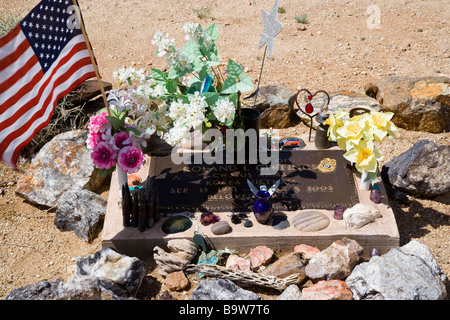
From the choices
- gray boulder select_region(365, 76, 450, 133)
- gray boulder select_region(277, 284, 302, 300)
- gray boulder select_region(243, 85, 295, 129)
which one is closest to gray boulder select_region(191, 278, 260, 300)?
gray boulder select_region(277, 284, 302, 300)

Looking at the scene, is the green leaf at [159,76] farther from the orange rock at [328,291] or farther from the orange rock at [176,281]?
the orange rock at [328,291]

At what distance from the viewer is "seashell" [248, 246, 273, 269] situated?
3.85 meters

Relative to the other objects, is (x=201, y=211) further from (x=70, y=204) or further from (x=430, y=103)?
(x=430, y=103)

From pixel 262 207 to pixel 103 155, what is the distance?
146 centimetres

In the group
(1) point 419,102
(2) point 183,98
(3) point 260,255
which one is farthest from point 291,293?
(1) point 419,102

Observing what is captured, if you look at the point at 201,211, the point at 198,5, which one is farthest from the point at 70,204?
the point at 198,5

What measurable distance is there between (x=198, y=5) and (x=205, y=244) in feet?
21.2

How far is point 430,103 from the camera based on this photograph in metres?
5.48

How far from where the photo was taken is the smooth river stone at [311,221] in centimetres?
396

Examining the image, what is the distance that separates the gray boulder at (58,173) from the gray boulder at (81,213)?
313 millimetres

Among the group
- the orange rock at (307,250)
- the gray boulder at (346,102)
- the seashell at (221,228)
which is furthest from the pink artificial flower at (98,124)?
the gray boulder at (346,102)

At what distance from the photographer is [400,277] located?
3412 mm

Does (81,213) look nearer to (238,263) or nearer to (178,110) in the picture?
(178,110)

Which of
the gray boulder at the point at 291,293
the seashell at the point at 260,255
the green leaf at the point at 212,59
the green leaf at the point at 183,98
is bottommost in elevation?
the gray boulder at the point at 291,293
